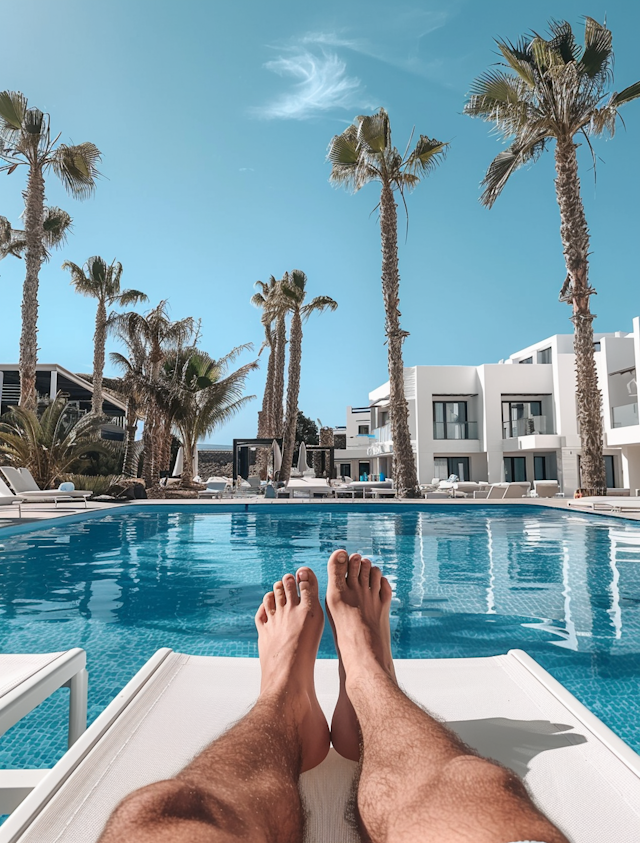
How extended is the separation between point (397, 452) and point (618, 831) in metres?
14.2

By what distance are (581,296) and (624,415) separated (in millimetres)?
9856

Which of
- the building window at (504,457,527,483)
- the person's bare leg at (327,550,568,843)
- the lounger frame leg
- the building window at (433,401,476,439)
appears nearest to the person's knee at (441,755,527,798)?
the person's bare leg at (327,550,568,843)

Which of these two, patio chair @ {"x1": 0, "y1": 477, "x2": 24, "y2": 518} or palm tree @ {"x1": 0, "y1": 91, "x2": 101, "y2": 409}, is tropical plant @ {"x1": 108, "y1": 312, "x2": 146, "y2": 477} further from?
patio chair @ {"x1": 0, "y1": 477, "x2": 24, "y2": 518}

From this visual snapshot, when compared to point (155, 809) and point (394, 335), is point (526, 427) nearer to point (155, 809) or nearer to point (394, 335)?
point (394, 335)

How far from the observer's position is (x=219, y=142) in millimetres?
17594

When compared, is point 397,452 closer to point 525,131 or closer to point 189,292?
point 525,131

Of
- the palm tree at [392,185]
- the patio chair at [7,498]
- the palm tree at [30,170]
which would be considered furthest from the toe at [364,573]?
the palm tree at [30,170]

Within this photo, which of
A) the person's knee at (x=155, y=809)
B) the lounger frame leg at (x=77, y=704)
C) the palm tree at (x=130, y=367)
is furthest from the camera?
the palm tree at (x=130, y=367)

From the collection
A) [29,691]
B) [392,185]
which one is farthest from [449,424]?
[29,691]

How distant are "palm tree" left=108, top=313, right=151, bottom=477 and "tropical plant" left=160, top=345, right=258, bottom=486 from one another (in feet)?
3.54

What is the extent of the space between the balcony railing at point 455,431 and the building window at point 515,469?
6.58ft

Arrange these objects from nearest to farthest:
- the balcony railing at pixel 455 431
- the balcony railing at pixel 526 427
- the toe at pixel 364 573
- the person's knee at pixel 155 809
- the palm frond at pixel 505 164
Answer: the person's knee at pixel 155 809, the toe at pixel 364 573, the palm frond at pixel 505 164, the balcony railing at pixel 526 427, the balcony railing at pixel 455 431

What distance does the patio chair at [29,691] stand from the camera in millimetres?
1311

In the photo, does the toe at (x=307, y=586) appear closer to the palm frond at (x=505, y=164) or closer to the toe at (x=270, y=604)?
the toe at (x=270, y=604)
